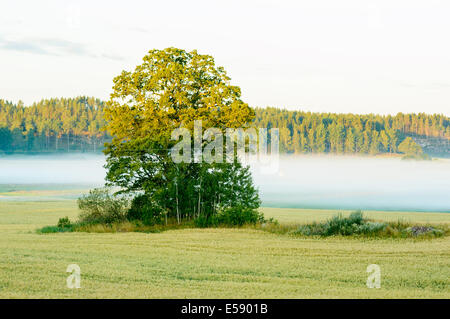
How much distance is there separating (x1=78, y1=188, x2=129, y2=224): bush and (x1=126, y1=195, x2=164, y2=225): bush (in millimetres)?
498

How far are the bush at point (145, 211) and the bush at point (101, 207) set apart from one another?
498 millimetres

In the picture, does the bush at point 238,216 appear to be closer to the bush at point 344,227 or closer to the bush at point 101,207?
the bush at point 344,227

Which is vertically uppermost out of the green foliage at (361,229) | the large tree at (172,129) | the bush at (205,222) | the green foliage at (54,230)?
the large tree at (172,129)

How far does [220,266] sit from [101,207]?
1574 centimetres

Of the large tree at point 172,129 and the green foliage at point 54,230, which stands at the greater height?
the large tree at point 172,129

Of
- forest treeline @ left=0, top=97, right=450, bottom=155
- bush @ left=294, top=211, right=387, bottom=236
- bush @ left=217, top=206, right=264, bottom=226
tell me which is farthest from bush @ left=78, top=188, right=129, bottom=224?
forest treeline @ left=0, top=97, right=450, bottom=155

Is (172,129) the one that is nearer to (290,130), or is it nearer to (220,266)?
(220,266)

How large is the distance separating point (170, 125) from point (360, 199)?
4777 centimetres

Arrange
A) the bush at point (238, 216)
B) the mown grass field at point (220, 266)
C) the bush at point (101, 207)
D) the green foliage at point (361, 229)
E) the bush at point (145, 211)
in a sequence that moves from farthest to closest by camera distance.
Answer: the bush at point (101, 207)
the bush at point (145, 211)
the bush at point (238, 216)
the green foliage at point (361, 229)
the mown grass field at point (220, 266)

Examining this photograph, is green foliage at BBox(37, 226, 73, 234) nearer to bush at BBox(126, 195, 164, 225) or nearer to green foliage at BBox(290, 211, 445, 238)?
bush at BBox(126, 195, 164, 225)

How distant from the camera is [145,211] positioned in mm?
30125

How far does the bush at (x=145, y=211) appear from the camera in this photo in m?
30.0

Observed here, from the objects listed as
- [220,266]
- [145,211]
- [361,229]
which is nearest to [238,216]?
[145,211]

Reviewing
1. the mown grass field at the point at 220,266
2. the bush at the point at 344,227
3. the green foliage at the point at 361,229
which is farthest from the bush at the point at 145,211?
the bush at the point at 344,227
